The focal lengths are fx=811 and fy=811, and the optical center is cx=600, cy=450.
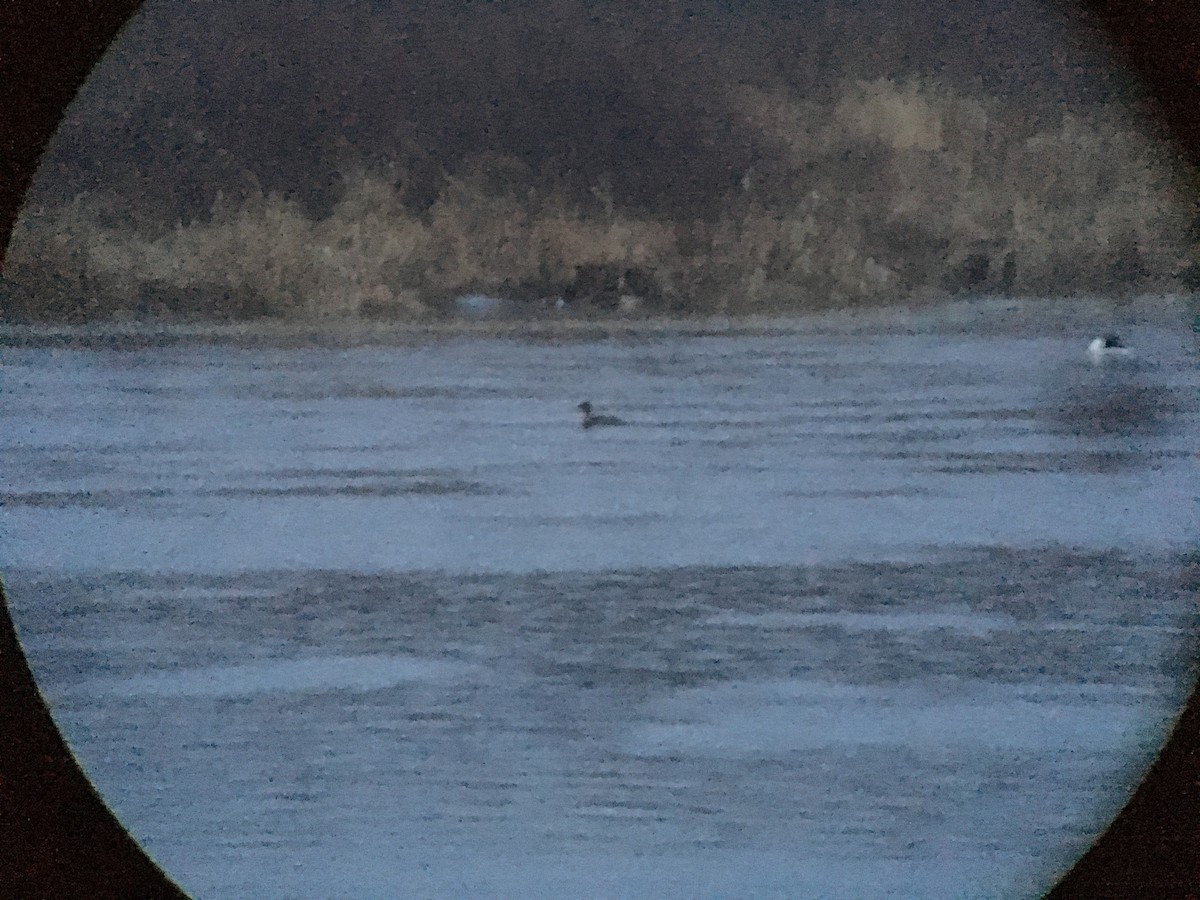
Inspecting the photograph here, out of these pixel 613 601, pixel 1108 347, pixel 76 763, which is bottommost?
pixel 76 763

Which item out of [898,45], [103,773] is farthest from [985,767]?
[103,773]

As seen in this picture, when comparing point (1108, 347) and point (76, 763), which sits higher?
point (1108, 347)

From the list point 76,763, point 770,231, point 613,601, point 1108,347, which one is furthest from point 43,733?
point 1108,347

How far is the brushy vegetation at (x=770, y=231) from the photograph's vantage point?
1.76 ft

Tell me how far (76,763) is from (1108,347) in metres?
0.77

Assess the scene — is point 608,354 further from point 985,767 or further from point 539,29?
point 985,767

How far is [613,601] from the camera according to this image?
21.6 inches

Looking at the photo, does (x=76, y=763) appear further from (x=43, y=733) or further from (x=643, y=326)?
(x=643, y=326)

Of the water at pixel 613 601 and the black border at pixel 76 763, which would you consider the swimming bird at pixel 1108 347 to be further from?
the black border at pixel 76 763

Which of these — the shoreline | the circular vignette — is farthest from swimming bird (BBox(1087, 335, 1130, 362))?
the circular vignette

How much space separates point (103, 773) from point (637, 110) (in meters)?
0.58

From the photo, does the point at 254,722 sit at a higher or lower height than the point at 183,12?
lower

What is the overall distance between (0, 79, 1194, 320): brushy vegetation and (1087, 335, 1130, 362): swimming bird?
0.03 m

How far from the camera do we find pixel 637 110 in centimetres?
54
